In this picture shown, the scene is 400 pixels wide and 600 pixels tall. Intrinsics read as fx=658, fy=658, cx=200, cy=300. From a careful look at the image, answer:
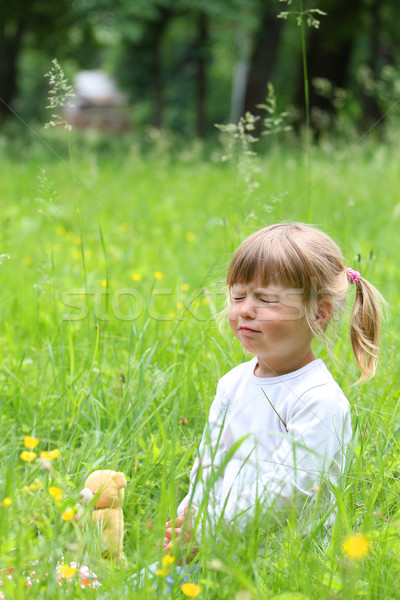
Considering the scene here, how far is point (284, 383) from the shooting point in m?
1.62

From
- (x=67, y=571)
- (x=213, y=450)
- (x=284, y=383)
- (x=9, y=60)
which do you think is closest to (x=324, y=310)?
(x=284, y=383)

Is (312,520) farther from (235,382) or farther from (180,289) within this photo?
(180,289)

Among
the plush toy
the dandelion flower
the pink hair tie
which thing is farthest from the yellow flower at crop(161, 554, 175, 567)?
the pink hair tie

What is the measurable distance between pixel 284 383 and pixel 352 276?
1.10 ft

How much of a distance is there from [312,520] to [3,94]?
15.0 metres

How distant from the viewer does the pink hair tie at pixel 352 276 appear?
1.69m

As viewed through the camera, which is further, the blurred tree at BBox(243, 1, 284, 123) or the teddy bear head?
the blurred tree at BBox(243, 1, 284, 123)

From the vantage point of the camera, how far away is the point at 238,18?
42.4 ft

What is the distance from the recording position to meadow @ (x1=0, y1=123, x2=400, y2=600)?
132cm

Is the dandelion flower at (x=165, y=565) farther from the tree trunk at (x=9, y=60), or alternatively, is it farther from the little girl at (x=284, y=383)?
the tree trunk at (x=9, y=60)

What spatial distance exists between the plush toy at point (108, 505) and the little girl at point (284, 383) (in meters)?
0.14

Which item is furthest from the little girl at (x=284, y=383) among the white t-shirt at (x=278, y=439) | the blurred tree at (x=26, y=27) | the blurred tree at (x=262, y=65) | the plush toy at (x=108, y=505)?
the blurred tree at (x=26, y=27)

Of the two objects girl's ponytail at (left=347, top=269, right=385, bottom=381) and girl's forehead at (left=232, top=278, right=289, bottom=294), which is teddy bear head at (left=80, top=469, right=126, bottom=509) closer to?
girl's forehead at (left=232, top=278, right=289, bottom=294)

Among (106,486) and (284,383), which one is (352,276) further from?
(106,486)
